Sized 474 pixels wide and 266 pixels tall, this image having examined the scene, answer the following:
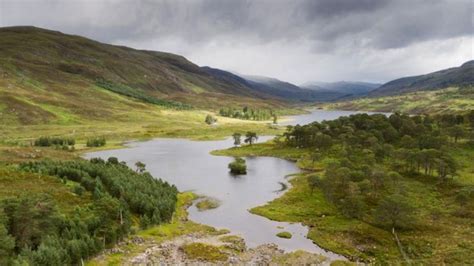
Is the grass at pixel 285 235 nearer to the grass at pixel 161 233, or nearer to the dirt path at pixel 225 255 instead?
the dirt path at pixel 225 255

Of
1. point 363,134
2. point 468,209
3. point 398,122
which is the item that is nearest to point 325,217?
point 468,209

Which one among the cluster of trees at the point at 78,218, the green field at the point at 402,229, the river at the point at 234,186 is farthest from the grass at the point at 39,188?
the green field at the point at 402,229

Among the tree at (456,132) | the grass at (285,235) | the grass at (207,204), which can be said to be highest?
the tree at (456,132)

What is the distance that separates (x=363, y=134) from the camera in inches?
6978

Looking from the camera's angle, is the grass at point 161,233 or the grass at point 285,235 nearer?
the grass at point 161,233

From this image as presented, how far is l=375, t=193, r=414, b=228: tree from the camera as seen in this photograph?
8419 centimetres

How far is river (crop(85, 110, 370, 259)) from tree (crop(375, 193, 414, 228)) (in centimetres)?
1776

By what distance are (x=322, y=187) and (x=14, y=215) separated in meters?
79.7

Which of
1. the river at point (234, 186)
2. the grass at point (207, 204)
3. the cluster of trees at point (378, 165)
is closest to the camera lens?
the river at point (234, 186)

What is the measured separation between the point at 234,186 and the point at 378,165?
51285 mm

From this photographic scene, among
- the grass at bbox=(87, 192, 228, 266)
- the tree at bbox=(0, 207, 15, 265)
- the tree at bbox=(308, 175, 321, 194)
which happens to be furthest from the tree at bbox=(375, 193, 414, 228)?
the tree at bbox=(0, 207, 15, 265)

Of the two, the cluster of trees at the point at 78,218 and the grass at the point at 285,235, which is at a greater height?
the cluster of trees at the point at 78,218

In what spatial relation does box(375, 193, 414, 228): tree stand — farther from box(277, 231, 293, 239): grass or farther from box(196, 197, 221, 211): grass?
box(196, 197, 221, 211): grass

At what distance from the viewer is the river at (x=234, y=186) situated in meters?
86.6
